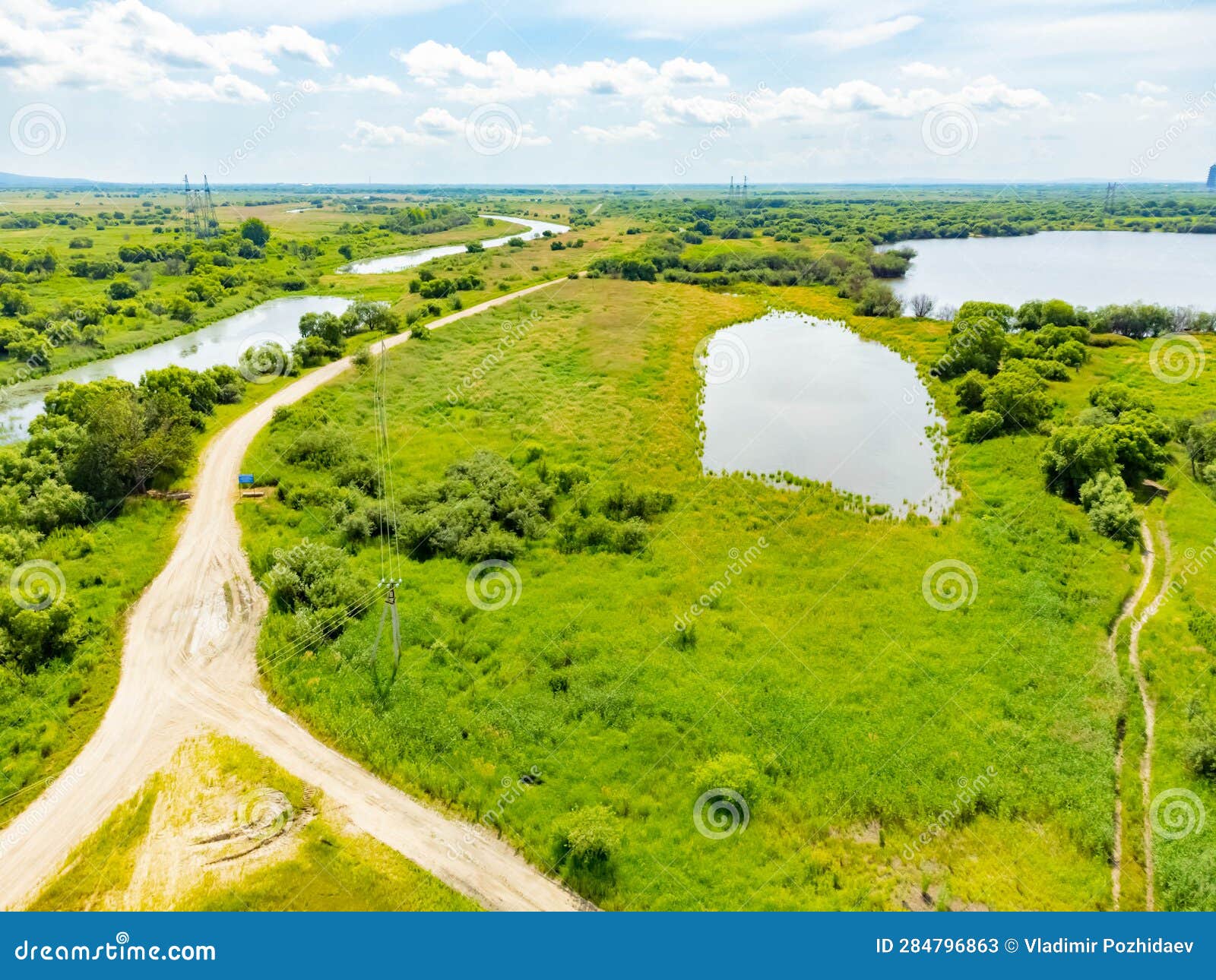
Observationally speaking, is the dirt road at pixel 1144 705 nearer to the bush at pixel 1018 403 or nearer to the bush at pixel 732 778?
the bush at pixel 732 778

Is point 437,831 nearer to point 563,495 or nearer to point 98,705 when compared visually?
point 98,705

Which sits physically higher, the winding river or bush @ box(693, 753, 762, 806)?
the winding river

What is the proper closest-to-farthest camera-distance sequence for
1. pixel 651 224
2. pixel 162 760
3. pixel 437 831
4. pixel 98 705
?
pixel 437 831
pixel 162 760
pixel 98 705
pixel 651 224

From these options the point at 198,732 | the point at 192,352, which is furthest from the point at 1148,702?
the point at 192,352

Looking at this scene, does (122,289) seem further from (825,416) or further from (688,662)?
(688,662)

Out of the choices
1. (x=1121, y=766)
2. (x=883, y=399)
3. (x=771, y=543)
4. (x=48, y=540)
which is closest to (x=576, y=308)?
(x=883, y=399)

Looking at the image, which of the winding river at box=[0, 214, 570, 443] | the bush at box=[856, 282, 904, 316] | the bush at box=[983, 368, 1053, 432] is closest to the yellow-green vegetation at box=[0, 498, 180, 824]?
the winding river at box=[0, 214, 570, 443]

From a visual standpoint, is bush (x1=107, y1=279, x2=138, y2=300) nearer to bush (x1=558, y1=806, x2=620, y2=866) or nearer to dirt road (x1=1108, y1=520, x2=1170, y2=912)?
bush (x1=558, y1=806, x2=620, y2=866)

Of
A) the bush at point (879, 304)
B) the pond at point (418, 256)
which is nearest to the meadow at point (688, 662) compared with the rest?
the bush at point (879, 304)
